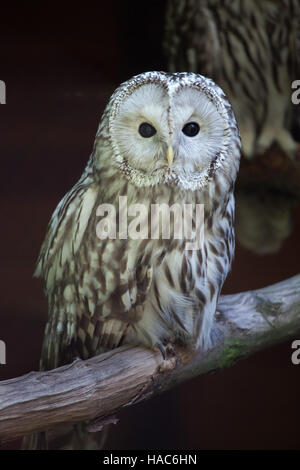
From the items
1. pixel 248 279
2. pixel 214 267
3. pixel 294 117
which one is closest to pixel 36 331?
pixel 214 267

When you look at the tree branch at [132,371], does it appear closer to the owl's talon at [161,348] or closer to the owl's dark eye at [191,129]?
the owl's talon at [161,348]

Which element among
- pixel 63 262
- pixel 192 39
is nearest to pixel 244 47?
pixel 192 39

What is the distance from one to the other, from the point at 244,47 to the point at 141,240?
2.68 ft

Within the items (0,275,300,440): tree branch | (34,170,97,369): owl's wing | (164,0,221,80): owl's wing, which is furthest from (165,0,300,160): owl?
(34,170,97,369): owl's wing

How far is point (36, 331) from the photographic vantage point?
142cm

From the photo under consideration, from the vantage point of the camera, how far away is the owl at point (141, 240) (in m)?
1.21

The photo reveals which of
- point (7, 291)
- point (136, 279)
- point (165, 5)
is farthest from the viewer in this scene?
point (165, 5)

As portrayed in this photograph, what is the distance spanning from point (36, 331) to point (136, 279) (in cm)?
30

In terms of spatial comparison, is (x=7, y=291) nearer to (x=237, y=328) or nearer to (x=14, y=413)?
(x=14, y=413)

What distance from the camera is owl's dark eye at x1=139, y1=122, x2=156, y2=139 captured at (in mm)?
1177

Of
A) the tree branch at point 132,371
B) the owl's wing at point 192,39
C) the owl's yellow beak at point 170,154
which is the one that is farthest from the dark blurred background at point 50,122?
the owl's yellow beak at point 170,154

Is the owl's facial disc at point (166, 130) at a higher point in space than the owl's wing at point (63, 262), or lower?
higher

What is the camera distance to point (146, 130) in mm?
1185

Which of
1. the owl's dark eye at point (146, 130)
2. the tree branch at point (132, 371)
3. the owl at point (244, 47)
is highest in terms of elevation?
the owl at point (244, 47)
